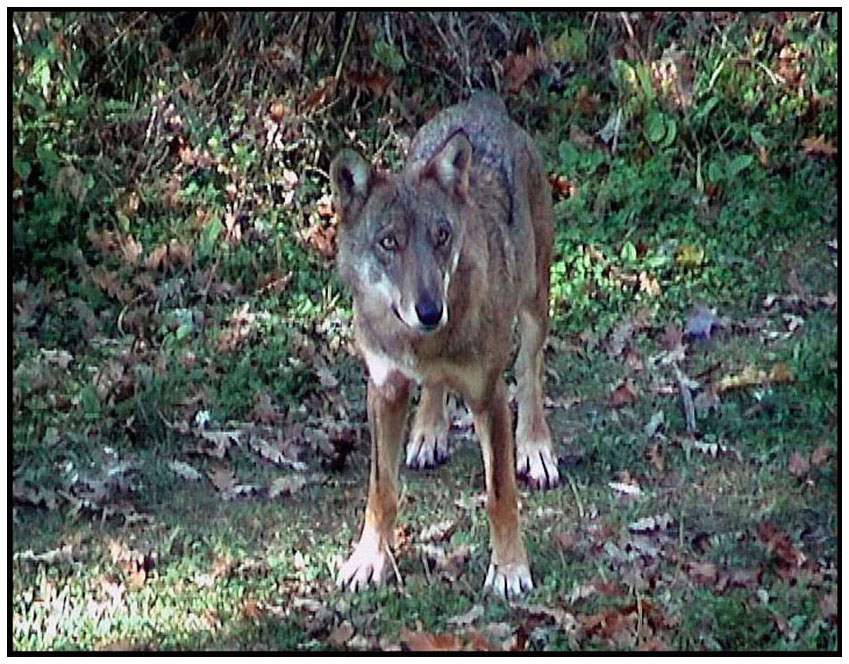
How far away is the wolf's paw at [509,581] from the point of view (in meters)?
6.43

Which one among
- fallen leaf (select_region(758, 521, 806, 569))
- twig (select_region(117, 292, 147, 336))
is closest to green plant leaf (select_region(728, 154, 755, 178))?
fallen leaf (select_region(758, 521, 806, 569))

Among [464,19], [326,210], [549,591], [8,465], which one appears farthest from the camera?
[464,19]

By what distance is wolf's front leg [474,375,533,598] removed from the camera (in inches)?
253

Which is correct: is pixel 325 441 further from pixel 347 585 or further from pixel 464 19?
pixel 464 19

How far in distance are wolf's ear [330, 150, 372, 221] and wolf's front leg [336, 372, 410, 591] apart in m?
0.81

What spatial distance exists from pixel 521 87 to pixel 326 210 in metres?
1.79

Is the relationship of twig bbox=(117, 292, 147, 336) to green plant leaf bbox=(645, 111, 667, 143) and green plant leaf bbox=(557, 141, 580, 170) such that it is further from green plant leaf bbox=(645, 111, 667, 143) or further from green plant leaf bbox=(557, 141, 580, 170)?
green plant leaf bbox=(645, 111, 667, 143)

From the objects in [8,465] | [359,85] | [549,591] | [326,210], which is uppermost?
[359,85]

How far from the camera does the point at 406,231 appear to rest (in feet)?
19.8

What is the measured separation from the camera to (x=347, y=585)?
21.5ft

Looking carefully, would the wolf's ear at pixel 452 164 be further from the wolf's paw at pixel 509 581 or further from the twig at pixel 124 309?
the twig at pixel 124 309

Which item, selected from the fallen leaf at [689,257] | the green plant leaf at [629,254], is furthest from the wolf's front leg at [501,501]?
the fallen leaf at [689,257]

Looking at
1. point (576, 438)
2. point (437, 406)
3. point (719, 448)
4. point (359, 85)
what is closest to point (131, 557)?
point (437, 406)

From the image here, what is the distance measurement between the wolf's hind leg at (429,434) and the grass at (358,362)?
0.35ft
